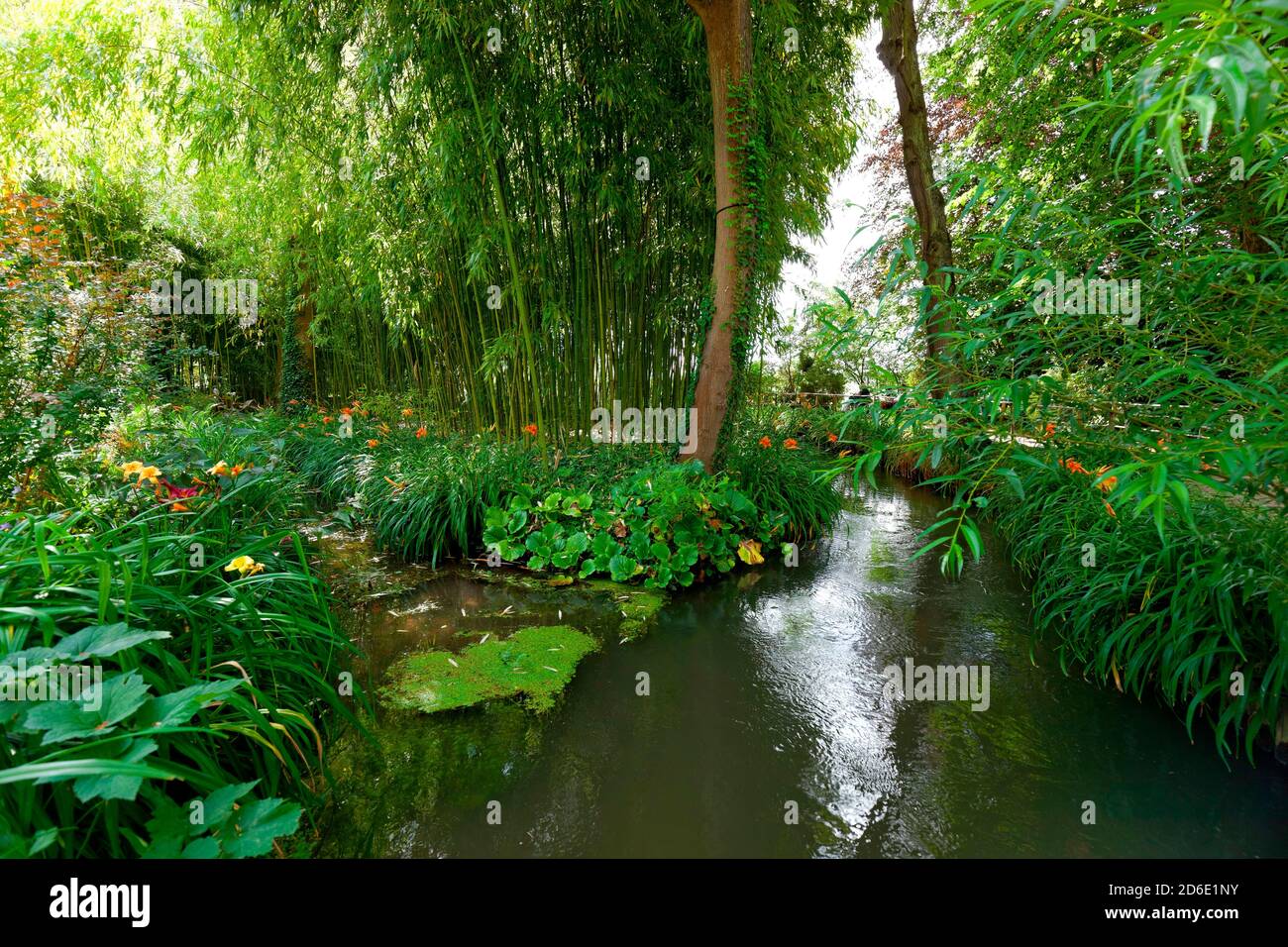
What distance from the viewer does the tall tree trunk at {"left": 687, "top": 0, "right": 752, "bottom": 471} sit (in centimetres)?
311

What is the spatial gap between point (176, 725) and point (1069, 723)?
242 cm

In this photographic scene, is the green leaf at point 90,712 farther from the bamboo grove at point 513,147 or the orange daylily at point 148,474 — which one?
the bamboo grove at point 513,147

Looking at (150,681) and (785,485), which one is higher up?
(785,485)

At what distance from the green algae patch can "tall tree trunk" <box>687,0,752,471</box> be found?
1.72 meters

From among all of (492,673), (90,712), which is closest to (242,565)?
(90,712)

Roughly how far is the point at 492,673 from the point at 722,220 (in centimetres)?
278

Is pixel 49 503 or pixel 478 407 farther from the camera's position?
pixel 478 407

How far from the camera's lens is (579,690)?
6.77ft

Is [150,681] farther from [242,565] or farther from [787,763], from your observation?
[787,763]

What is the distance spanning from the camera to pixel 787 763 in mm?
1687

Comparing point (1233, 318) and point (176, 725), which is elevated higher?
point (1233, 318)

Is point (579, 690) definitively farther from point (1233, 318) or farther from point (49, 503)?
point (1233, 318)

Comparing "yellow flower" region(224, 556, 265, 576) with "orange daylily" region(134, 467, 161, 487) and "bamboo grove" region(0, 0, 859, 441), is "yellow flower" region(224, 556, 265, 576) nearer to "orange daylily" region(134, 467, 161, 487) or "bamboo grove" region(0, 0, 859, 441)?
"orange daylily" region(134, 467, 161, 487)
